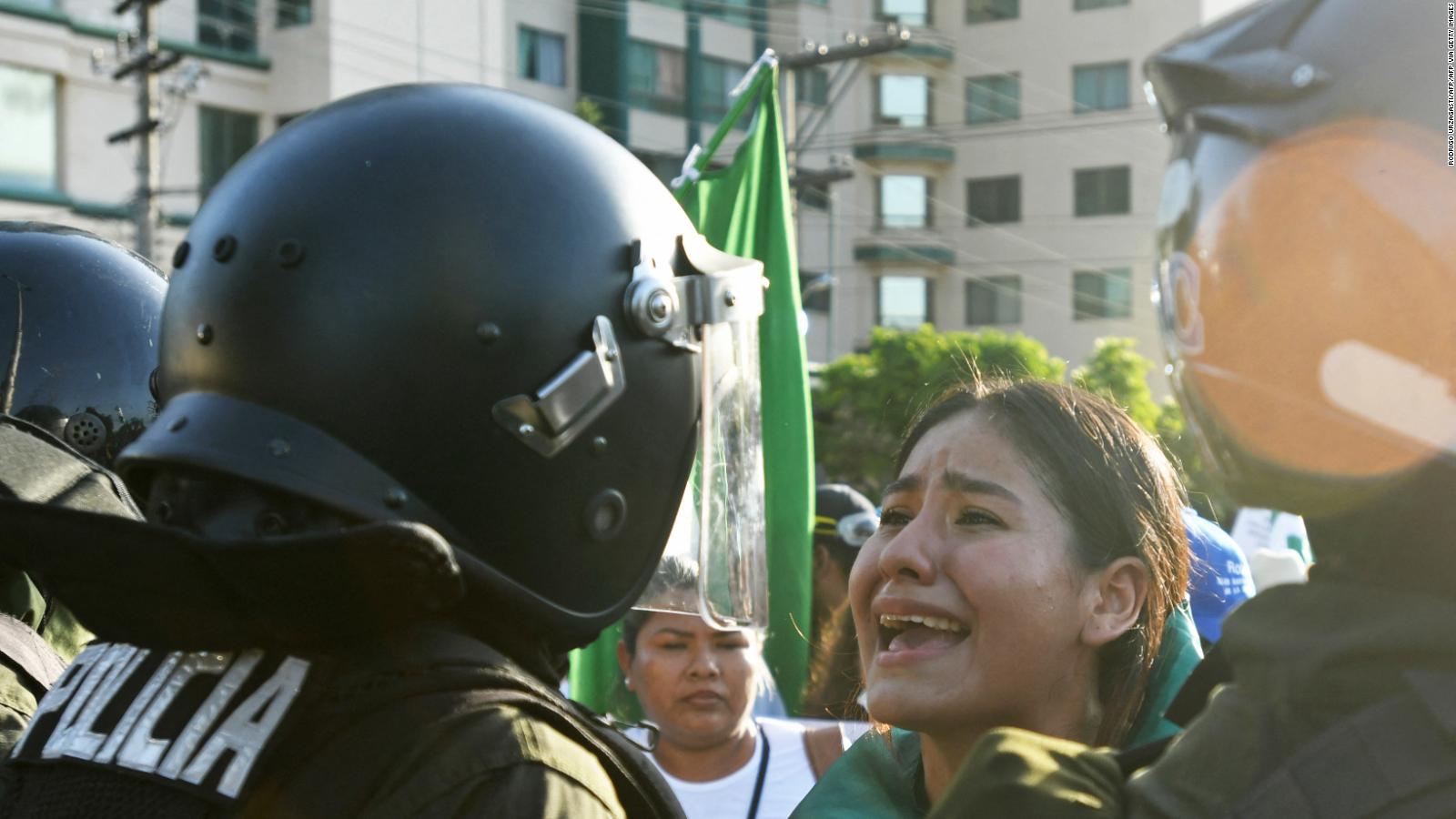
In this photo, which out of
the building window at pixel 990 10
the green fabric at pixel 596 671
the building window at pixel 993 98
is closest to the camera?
the green fabric at pixel 596 671

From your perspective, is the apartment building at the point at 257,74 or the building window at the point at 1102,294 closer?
the apartment building at the point at 257,74

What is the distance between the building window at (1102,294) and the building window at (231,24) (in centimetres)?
2100

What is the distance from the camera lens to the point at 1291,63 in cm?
136

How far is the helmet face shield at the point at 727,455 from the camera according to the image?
2.29 meters

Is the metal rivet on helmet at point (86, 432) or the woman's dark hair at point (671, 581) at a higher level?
the metal rivet on helmet at point (86, 432)

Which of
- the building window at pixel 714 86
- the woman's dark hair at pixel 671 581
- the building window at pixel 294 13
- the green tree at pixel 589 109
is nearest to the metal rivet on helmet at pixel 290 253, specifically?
the woman's dark hair at pixel 671 581

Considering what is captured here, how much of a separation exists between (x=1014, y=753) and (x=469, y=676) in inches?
26.5

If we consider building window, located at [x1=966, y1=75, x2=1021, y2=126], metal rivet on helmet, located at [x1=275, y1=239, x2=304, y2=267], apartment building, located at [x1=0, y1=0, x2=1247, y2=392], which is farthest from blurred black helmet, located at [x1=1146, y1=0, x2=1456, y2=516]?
building window, located at [x1=966, y1=75, x2=1021, y2=126]

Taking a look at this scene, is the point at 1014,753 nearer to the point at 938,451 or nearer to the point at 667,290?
the point at 667,290

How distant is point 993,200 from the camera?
4322cm

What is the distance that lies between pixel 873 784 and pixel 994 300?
40944 millimetres

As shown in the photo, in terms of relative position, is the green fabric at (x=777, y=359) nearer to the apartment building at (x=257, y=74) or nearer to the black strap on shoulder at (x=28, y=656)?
the black strap on shoulder at (x=28, y=656)

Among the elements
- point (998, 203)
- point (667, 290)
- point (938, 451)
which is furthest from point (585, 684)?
point (998, 203)

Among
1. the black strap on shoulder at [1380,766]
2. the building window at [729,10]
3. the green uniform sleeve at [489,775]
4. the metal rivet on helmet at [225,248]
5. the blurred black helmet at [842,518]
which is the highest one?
the building window at [729,10]
